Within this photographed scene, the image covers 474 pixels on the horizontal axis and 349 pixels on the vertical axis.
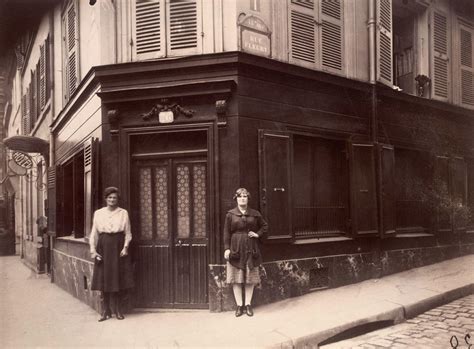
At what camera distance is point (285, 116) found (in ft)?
22.3

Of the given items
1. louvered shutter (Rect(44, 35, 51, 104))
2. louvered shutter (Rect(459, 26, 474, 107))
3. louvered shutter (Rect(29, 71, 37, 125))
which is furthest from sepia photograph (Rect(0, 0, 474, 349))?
louvered shutter (Rect(29, 71, 37, 125))

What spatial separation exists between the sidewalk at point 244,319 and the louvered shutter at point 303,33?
4.02 m

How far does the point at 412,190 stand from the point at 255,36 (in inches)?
192

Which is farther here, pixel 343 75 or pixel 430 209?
pixel 430 209

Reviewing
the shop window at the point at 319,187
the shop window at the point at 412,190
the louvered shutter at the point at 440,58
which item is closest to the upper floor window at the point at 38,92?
the shop window at the point at 319,187

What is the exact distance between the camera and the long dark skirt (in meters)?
5.91

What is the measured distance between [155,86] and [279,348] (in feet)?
13.5

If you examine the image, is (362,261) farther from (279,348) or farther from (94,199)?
(94,199)

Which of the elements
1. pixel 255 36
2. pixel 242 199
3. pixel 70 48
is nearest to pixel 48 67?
pixel 70 48

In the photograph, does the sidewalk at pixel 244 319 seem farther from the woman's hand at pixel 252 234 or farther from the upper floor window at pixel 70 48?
the upper floor window at pixel 70 48

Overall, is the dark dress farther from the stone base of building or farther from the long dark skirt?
the long dark skirt

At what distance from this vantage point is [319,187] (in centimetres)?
745

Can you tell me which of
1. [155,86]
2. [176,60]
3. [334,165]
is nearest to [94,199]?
[155,86]

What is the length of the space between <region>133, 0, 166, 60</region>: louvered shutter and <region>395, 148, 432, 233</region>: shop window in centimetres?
537
